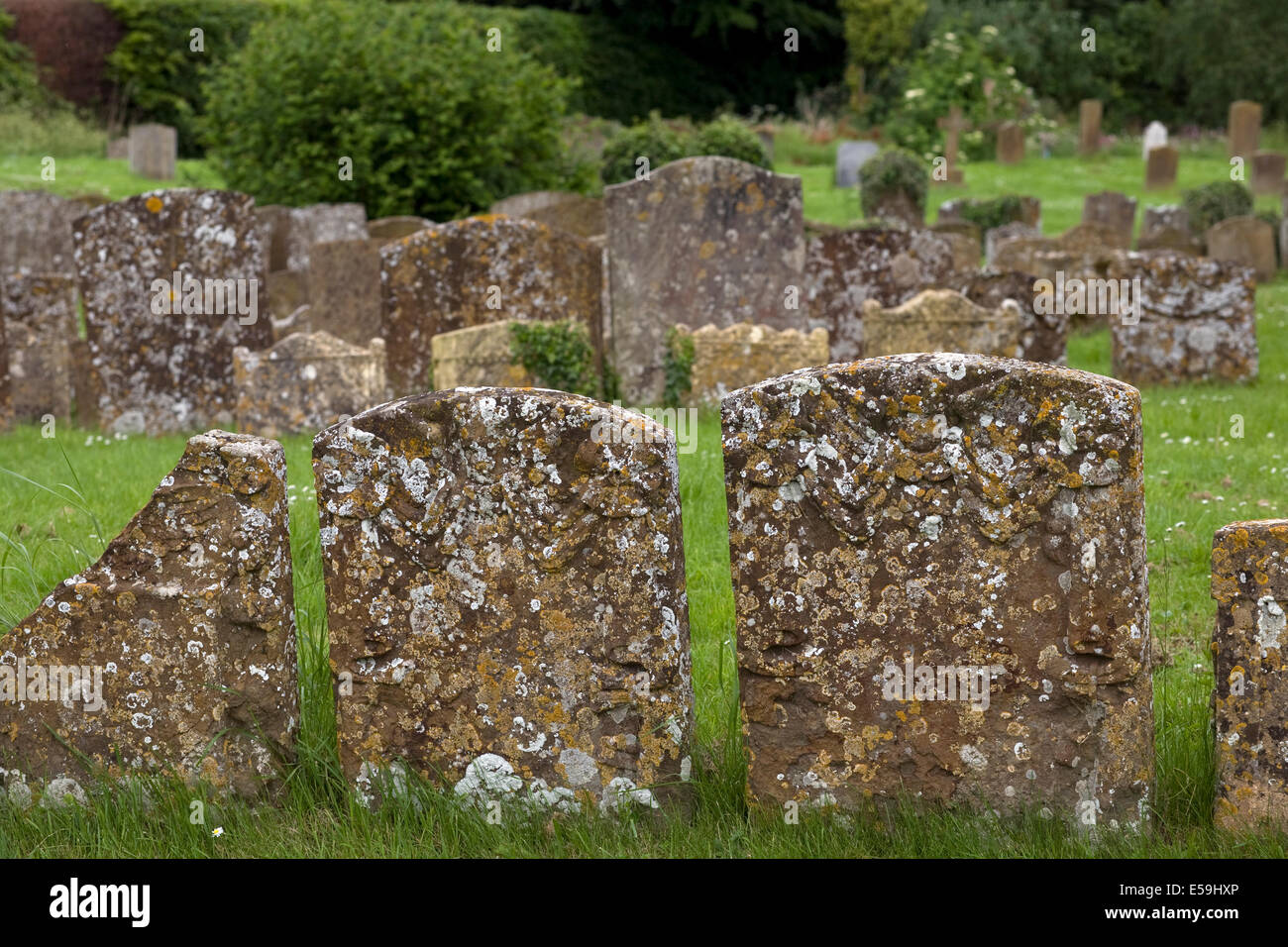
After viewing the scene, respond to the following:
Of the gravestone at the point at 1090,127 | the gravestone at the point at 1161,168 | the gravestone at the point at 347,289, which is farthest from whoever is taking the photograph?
the gravestone at the point at 1090,127

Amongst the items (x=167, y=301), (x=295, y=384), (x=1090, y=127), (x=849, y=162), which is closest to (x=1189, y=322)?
(x=295, y=384)

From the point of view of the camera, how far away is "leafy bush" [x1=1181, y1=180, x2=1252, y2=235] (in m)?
20.1

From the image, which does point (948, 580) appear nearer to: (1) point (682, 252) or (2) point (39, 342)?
(1) point (682, 252)

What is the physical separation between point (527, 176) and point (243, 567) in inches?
590

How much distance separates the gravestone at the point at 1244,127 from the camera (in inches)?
1226

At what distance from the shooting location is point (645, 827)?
398 centimetres

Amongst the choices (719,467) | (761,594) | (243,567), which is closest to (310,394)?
(719,467)

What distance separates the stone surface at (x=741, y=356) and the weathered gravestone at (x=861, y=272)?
5.33 ft

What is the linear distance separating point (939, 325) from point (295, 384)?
→ 4.45 meters

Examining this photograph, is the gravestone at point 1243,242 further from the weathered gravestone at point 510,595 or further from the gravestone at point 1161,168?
the weathered gravestone at point 510,595

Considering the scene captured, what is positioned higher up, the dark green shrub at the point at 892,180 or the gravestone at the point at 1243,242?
the dark green shrub at the point at 892,180

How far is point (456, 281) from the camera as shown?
33.6 ft

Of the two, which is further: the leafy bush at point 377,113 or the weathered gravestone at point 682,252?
the leafy bush at point 377,113

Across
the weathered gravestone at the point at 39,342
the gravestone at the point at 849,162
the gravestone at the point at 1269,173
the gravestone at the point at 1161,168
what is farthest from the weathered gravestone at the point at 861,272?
the gravestone at the point at 1269,173
